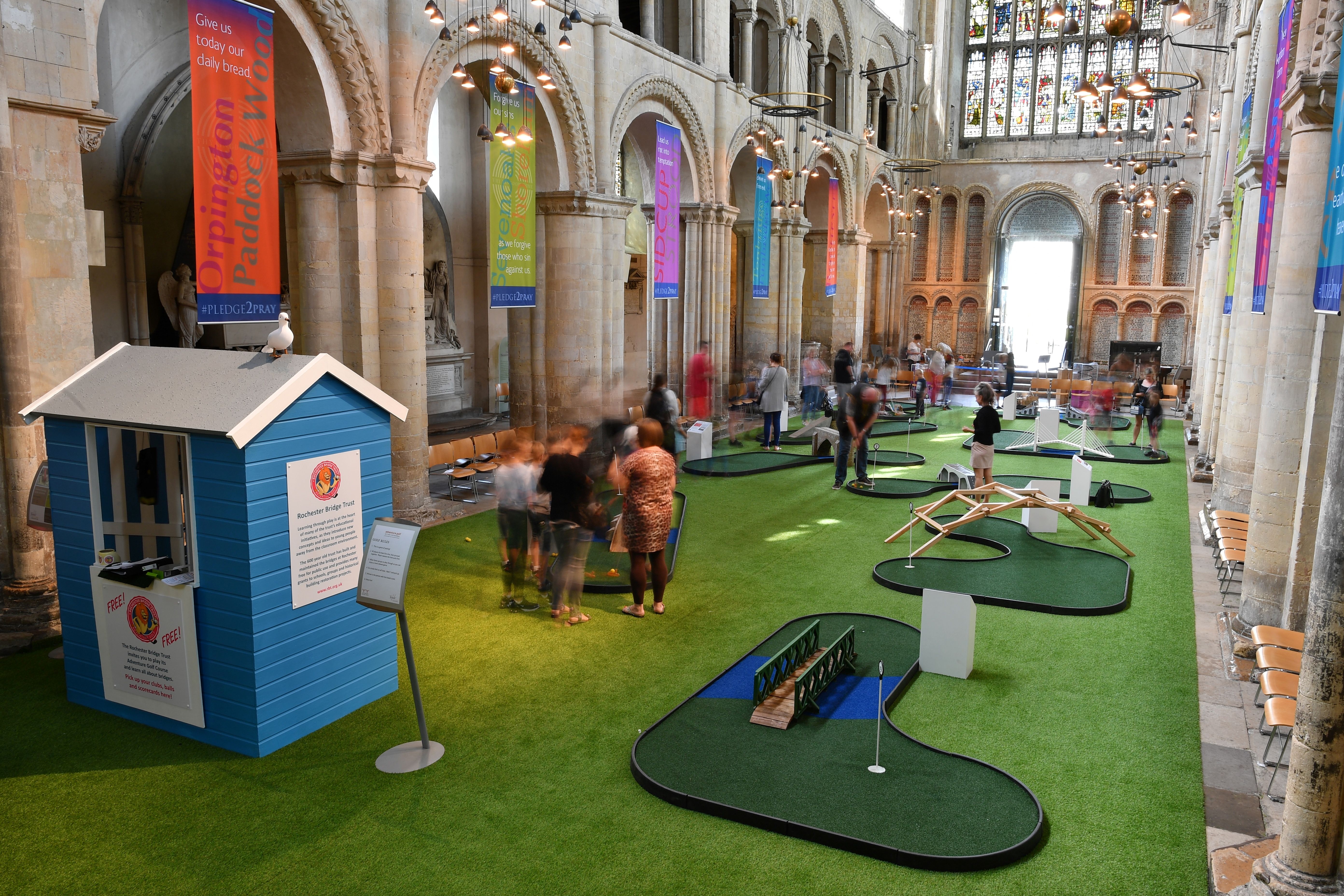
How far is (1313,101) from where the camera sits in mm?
6629

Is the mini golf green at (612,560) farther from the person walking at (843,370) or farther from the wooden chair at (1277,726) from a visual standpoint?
the person walking at (843,370)

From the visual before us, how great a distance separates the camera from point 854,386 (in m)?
13.2

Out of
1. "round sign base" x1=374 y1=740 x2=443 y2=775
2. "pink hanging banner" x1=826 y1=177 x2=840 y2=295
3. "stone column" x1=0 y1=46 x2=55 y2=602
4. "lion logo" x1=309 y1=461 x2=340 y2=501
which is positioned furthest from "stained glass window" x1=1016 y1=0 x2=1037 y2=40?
"round sign base" x1=374 y1=740 x2=443 y2=775

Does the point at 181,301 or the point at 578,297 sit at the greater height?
the point at 578,297

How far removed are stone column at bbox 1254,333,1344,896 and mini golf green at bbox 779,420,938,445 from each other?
42.1 feet

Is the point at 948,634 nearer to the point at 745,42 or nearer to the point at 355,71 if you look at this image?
the point at 355,71

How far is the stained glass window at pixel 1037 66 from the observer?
2869 cm

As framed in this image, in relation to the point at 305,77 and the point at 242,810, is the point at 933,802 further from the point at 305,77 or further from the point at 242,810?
the point at 305,77

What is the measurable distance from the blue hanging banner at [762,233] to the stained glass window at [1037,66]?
13209 mm

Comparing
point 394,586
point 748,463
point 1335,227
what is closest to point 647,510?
point 394,586

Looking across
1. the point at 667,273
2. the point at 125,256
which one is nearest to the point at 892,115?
the point at 667,273

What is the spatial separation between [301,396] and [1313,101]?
6.97m

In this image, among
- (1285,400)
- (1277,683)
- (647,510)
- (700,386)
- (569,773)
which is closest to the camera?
(569,773)

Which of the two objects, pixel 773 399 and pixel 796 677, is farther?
pixel 773 399
